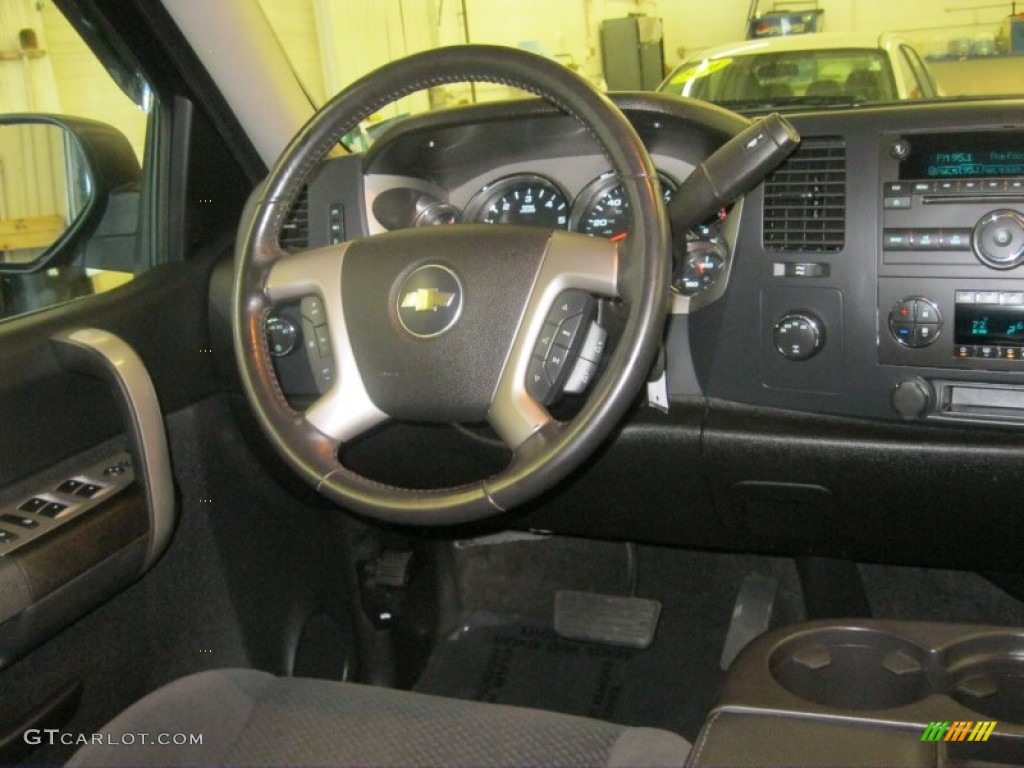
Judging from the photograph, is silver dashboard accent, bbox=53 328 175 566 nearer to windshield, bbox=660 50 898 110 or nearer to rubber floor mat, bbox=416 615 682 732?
rubber floor mat, bbox=416 615 682 732

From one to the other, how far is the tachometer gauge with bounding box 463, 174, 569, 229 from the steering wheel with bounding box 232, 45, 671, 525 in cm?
43

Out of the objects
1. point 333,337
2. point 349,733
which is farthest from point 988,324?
point 349,733

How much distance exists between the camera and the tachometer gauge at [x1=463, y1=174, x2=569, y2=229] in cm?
185

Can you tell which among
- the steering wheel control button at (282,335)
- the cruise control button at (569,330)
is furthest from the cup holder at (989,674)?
the steering wheel control button at (282,335)

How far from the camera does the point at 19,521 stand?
1575 mm

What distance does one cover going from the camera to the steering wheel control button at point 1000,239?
5.15 feet

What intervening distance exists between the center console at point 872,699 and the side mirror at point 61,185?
4.99 feet

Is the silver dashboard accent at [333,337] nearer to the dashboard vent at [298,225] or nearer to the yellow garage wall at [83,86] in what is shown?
the dashboard vent at [298,225]

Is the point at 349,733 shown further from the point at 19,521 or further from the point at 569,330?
the point at 19,521

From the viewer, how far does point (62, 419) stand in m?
1.71

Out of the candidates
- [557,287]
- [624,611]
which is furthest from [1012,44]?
[557,287]

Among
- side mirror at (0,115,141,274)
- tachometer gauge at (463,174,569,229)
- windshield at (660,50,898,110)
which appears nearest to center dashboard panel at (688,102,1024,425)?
tachometer gauge at (463,174,569,229)

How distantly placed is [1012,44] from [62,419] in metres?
9.46

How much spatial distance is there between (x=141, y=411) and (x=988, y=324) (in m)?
1.37
